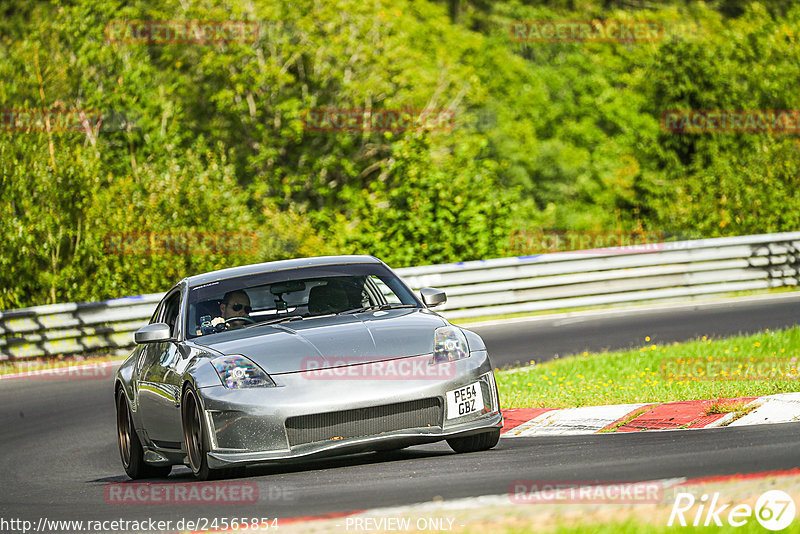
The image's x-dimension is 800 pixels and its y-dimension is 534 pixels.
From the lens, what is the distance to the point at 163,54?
35938 mm

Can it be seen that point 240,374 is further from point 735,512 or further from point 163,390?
point 735,512

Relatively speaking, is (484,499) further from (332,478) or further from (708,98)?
(708,98)

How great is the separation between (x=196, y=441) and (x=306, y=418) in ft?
2.68

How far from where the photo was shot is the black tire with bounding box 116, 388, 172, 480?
8984 mm

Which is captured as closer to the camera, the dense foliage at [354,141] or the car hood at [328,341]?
the car hood at [328,341]

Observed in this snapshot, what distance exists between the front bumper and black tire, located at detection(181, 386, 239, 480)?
113mm

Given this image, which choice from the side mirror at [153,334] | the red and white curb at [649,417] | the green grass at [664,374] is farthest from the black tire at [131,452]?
the green grass at [664,374]

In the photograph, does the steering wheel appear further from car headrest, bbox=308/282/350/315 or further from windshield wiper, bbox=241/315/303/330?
car headrest, bbox=308/282/350/315

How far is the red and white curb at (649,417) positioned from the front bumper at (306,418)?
2.12 meters

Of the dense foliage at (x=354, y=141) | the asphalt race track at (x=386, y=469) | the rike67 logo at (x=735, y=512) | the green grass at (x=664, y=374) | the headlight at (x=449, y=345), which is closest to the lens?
the rike67 logo at (x=735, y=512)

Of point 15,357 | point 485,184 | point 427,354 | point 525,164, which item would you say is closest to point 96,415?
point 15,357

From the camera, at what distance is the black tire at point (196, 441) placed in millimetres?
7391

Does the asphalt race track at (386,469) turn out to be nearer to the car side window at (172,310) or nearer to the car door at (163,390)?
the car door at (163,390)

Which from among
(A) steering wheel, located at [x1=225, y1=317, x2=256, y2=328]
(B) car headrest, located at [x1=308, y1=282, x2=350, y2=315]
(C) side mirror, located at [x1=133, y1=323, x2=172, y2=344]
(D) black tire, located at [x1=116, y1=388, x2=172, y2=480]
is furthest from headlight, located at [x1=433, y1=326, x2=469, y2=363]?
(D) black tire, located at [x1=116, y1=388, x2=172, y2=480]
